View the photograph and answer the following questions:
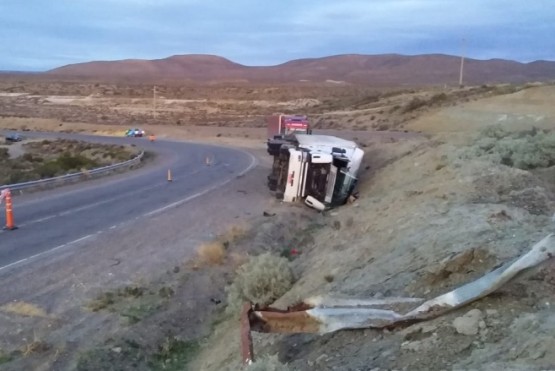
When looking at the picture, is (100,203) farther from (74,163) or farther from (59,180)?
(74,163)

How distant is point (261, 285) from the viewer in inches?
405

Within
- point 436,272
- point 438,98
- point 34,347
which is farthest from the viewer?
point 438,98

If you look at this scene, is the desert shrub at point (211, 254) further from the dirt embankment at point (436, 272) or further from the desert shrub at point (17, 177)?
the desert shrub at point (17, 177)

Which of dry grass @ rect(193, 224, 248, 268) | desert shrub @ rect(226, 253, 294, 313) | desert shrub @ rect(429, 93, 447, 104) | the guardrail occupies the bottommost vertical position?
the guardrail

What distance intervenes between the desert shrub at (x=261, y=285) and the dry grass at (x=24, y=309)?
109 inches

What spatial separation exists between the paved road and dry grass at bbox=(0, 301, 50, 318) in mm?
2791

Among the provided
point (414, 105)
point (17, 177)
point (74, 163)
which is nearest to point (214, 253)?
point (17, 177)

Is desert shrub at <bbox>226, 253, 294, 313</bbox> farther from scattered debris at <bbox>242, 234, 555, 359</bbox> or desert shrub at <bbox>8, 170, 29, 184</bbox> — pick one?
desert shrub at <bbox>8, 170, 29, 184</bbox>

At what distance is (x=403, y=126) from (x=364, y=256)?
44.5 metres

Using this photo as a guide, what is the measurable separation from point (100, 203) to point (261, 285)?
1357 cm

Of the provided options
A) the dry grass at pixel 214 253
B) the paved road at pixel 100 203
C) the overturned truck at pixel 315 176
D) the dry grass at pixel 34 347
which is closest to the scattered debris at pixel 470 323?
the dry grass at pixel 34 347

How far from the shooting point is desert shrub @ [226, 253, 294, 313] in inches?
400

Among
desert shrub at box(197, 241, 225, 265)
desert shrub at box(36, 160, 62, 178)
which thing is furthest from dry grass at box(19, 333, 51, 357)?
desert shrub at box(36, 160, 62, 178)

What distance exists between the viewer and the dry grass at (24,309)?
1016 centimetres
